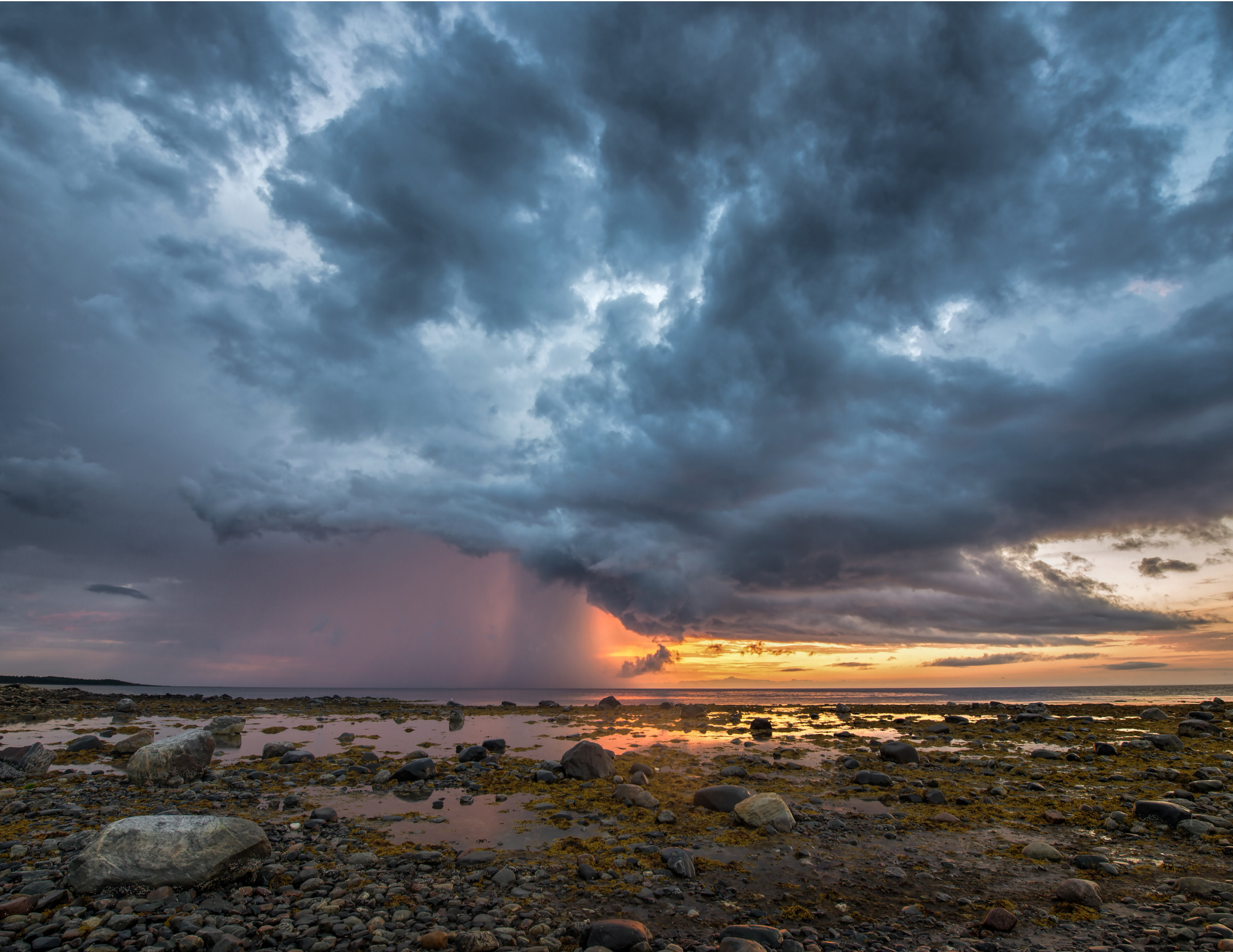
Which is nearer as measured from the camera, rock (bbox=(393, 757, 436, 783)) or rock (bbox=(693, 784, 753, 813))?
rock (bbox=(693, 784, 753, 813))

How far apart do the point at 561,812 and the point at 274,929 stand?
6.78 meters

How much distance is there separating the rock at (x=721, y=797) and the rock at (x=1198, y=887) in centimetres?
721

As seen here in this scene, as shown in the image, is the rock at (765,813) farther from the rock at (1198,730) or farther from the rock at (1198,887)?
the rock at (1198,730)

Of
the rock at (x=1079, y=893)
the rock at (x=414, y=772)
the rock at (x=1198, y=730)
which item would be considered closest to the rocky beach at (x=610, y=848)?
the rock at (x=1079, y=893)

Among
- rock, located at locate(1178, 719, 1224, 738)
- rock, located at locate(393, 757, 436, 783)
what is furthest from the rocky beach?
rock, located at locate(1178, 719, 1224, 738)

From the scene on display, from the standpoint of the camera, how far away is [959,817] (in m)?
12.1

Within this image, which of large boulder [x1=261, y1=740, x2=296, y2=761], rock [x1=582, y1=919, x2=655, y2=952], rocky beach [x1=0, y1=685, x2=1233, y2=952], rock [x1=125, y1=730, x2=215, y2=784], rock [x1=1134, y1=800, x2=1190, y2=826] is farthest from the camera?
large boulder [x1=261, y1=740, x2=296, y2=761]

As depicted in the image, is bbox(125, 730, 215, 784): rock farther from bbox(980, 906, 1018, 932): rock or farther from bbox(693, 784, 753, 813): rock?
bbox(980, 906, 1018, 932): rock

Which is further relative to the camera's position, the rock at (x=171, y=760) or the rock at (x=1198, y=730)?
the rock at (x=1198, y=730)

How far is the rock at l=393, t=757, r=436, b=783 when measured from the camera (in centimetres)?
1555

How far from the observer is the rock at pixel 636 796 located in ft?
42.5

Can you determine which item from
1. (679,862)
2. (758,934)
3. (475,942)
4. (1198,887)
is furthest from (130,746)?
(1198,887)

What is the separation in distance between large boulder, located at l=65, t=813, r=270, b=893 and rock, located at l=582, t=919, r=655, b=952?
215 inches

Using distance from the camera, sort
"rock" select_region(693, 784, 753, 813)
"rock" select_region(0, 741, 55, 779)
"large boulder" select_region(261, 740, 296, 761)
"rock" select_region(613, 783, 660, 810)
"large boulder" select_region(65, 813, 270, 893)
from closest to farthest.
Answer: "large boulder" select_region(65, 813, 270, 893) → "rock" select_region(693, 784, 753, 813) → "rock" select_region(613, 783, 660, 810) → "rock" select_region(0, 741, 55, 779) → "large boulder" select_region(261, 740, 296, 761)
